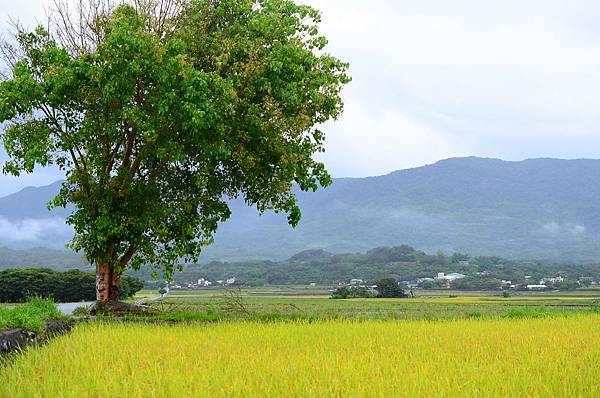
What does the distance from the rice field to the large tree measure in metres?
6.48

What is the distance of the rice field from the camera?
33.3ft

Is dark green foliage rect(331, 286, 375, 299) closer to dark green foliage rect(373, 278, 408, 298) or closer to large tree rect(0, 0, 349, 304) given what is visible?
dark green foliage rect(373, 278, 408, 298)

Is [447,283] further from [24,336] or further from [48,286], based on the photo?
[24,336]

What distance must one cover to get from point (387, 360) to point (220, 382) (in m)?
3.71

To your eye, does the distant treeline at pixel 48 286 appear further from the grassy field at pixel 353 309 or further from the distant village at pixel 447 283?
the distant village at pixel 447 283

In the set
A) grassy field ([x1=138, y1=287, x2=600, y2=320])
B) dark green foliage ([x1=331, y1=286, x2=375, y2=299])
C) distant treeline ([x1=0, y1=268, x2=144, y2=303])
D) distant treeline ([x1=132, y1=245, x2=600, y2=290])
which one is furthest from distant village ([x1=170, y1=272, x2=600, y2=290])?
distant treeline ([x1=0, y1=268, x2=144, y2=303])

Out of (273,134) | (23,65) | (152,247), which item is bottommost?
A: (152,247)

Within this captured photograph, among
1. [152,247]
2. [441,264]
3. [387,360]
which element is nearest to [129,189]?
[152,247]

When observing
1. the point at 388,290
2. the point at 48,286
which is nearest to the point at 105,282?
the point at 48,286

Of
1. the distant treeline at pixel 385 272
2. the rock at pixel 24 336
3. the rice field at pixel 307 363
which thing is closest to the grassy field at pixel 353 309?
the rice field at pixel 307 363

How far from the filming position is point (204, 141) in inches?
938

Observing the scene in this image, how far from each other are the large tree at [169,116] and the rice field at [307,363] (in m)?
6.48

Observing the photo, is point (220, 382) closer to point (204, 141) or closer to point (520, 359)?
point (520, 359)

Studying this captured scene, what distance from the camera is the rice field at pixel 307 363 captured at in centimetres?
1016
